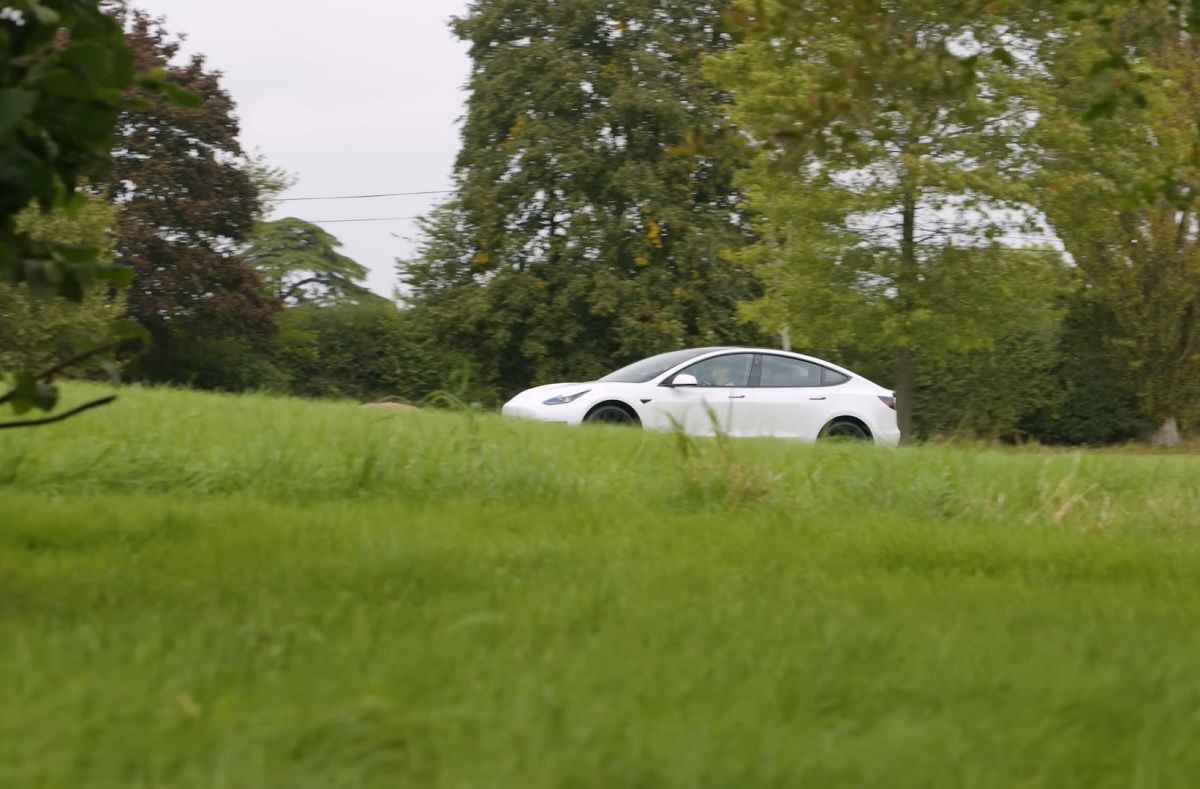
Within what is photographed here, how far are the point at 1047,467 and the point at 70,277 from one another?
298 inches

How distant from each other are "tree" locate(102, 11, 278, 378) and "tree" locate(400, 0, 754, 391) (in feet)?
19.8

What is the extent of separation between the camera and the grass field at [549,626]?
2469 millimetres

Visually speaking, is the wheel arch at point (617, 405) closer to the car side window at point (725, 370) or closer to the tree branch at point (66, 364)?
the car side window at point (725, 370)

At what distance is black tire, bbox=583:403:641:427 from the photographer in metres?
14.5

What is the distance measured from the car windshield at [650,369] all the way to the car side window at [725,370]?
0.17 meters

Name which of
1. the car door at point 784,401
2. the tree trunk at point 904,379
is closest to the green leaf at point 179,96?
the car door at point 784,401

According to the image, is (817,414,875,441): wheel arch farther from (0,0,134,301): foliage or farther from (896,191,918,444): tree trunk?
(0,0,134,301): foliage

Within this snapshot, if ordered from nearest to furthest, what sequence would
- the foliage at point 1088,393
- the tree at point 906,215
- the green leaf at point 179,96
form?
the green leaf at point 179,96, the tree at point 906,215, the foliage at point 1088,393

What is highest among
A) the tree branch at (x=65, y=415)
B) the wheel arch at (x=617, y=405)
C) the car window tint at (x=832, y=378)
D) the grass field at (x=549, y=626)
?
the car window tint at (x=832, y=378)

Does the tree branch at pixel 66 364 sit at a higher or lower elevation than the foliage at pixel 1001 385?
lower

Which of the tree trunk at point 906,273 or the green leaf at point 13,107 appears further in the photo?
the tree trunk at point 906,273

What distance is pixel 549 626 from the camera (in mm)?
3549

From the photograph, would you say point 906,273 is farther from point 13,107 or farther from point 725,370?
point 13,107

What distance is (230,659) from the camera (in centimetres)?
298
